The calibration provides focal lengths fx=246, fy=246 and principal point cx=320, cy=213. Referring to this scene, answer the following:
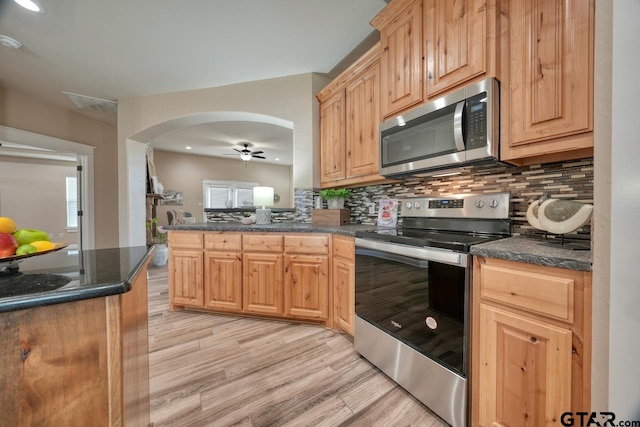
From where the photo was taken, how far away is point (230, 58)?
254cm

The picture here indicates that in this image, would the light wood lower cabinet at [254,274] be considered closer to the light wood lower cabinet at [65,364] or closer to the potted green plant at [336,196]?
the potted green plant at [336,196]

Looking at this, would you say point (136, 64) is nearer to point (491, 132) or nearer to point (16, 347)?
point (16, 347)

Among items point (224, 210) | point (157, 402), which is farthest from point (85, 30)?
point (157, 402)

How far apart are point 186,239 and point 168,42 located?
187 centimetres

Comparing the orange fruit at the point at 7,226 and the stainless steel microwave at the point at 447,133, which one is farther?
the stainless steel microwave at the point at 447,133

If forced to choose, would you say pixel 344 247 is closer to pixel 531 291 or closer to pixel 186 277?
pixel 531 291

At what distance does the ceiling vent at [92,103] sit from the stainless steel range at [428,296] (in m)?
4.16

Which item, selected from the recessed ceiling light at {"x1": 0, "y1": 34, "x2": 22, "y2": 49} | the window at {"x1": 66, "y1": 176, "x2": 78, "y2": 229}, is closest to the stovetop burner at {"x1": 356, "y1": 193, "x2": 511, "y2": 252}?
the recessed ceiling light at {"x1": 0, "y1": 34, "x2": 22, "y2": 49}

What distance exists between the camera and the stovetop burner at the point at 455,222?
1300 millimetres

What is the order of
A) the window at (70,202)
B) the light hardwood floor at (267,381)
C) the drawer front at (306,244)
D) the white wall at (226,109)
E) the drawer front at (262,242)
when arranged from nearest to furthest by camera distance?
the light hardwood floor at (267,381) → the drawer front at (306,244) → the drawer front at (262,242) → the white wall at (226,109) → the window at (70,202)

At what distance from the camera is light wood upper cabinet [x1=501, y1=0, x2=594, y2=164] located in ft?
3.35

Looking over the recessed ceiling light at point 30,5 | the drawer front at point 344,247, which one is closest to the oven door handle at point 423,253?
the drawer front at point 344,247

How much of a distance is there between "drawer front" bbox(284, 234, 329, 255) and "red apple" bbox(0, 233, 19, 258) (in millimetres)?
1681

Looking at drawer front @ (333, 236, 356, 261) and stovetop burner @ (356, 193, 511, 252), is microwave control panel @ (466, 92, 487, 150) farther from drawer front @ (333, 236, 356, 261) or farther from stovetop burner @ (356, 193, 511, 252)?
drawer front @ (333, 236, 356, 261)
